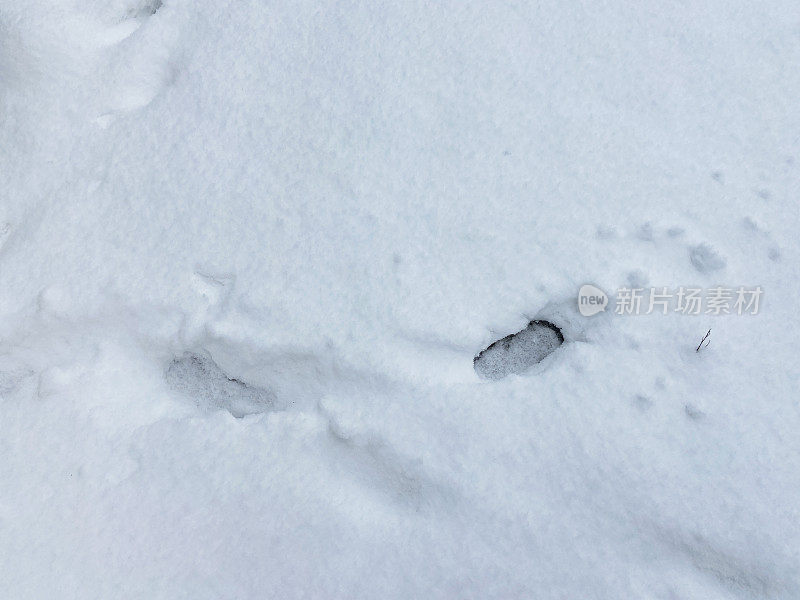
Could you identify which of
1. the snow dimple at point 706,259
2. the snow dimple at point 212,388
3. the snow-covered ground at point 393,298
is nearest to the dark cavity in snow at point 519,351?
the snow-covered ground at point 393,298

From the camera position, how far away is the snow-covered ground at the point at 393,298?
1512 mm

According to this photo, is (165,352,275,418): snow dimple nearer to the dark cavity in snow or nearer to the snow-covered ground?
the snow-covered ground

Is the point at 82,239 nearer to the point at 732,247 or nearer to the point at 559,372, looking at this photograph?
the point at 559,372

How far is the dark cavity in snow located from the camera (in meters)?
1.69

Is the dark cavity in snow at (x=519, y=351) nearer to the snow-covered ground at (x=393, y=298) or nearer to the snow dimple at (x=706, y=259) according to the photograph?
the snow-covered ground at (x=393, y=298)

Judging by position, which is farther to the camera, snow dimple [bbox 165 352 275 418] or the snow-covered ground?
snow dimple [bbox 165 352 275 418]

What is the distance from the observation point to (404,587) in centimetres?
149

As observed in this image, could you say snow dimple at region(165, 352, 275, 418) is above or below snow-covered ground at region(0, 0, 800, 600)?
below

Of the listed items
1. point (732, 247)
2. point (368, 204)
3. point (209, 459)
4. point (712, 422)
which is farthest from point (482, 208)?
point (209, 459)

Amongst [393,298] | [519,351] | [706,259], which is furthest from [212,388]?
[706,259]

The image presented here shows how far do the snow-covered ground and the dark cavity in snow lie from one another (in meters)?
0.04

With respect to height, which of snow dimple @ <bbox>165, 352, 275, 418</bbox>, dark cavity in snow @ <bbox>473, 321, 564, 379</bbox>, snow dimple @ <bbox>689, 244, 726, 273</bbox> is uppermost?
snow dimple @ <bbox>689, 244, 726, 273</bbox>

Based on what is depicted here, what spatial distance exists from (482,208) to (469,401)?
1.82 ft

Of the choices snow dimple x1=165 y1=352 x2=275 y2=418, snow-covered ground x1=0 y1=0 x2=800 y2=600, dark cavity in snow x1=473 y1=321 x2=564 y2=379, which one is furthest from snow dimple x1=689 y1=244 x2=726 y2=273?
snow dimple x1=165 y1=352 x2=275 y2=418
